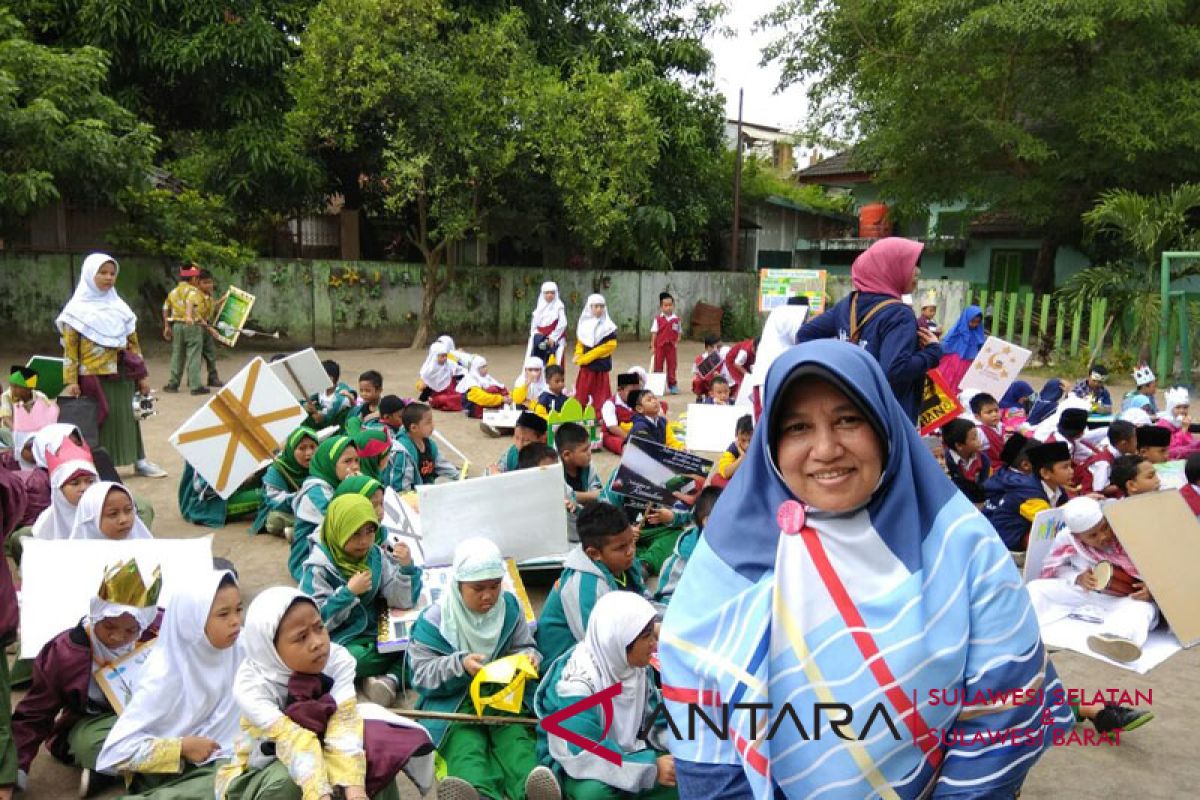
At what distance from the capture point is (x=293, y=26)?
14.3 m

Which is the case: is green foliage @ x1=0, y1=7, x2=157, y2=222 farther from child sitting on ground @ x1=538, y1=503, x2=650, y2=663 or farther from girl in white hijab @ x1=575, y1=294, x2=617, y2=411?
child sitting on ground @ x1=538, y1=503, x2=650, y2=663

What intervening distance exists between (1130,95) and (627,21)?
8.63m

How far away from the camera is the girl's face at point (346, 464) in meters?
4.88

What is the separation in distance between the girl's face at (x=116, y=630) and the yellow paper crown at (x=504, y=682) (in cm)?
119

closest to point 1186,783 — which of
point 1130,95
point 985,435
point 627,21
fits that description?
point 985,435

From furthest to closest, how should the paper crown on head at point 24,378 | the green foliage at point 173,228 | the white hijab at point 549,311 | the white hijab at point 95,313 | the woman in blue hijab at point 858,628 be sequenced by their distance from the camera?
the green foliage at point 173,228 < the white hijab at point 549,311 < the white hijab at point 95,313 < the paper crown on head at point 24,378 < the woman in blue hijab at point 858,628

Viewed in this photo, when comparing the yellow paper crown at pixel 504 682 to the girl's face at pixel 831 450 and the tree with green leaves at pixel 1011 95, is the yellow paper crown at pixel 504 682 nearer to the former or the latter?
the girl's face at pixel 831 450

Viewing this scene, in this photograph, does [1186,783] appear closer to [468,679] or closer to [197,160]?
[468,679]

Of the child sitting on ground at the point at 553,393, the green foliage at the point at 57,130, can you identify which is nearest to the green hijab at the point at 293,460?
the child sitting on ground at the point at 553,393

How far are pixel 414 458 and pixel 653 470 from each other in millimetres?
1682

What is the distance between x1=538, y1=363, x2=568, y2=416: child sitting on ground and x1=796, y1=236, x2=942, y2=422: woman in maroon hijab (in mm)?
4294

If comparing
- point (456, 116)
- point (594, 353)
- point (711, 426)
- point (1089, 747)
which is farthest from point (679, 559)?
point (456, 116)

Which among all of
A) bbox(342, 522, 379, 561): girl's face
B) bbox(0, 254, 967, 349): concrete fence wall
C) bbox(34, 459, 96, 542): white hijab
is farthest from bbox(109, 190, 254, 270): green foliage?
bbox(342, 522, 379, 561): girl's face

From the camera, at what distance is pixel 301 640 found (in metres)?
2.55
